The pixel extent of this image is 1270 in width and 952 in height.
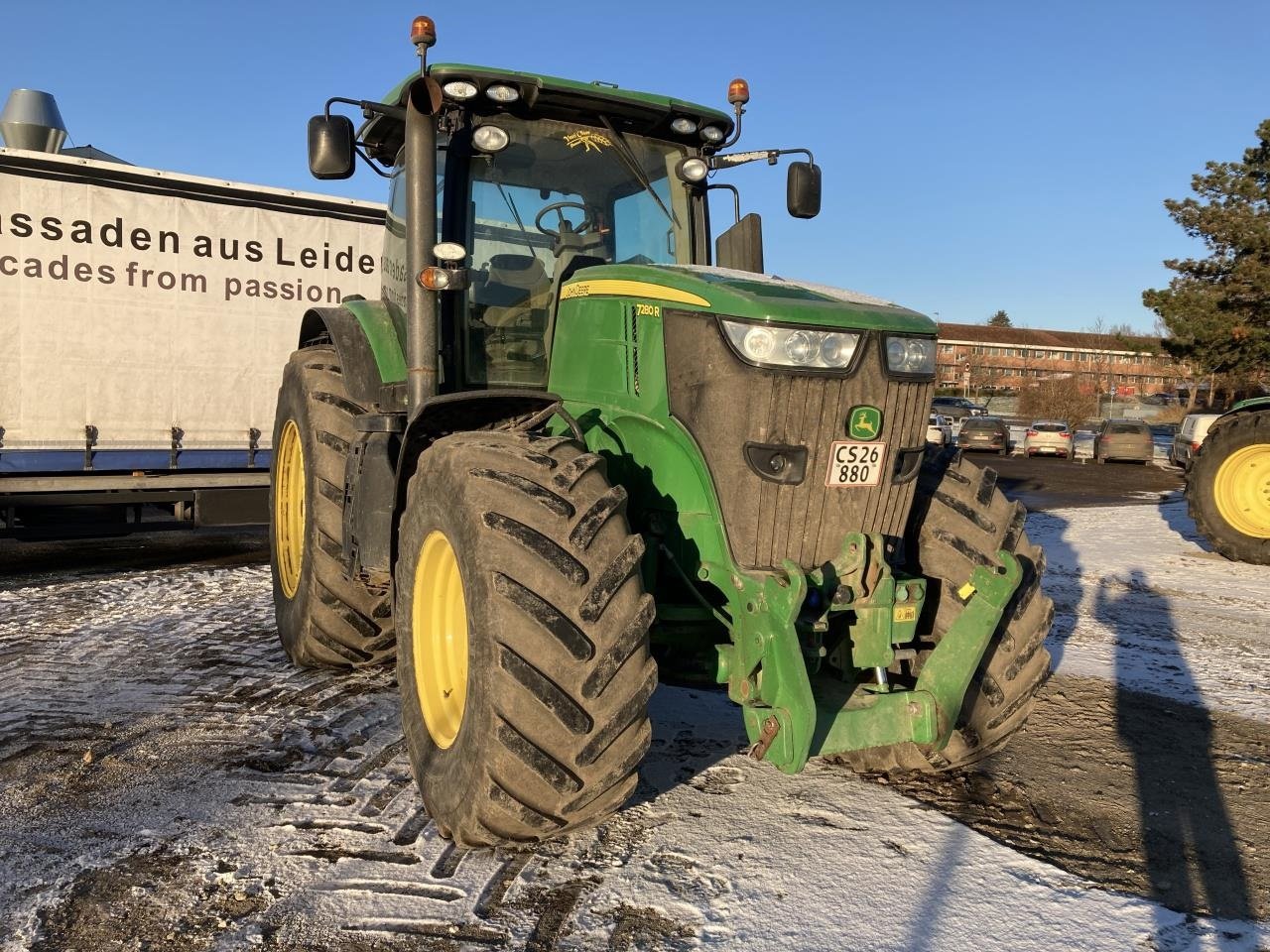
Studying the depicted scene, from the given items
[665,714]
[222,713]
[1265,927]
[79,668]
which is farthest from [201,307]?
[1265,927]

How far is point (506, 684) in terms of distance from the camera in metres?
2.90

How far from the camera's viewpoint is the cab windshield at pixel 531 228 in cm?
439

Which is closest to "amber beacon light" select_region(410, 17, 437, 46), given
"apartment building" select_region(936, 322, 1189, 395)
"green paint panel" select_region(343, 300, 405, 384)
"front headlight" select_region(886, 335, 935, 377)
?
"green paint panel" select_region(343, 300, 405, 384)

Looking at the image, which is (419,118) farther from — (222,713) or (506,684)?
(222,713)

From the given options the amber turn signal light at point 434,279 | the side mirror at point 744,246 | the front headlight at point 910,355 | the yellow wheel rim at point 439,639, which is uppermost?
the side mirror at point 744,246

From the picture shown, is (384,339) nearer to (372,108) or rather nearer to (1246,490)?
(372,108)

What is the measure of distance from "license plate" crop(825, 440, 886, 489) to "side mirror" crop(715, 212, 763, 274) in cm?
155

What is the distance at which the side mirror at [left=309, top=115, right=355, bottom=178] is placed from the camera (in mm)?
4145

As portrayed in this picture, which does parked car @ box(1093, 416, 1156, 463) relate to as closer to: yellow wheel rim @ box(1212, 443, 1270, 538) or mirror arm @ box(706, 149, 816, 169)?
yellow wheel rim @ box(1212, 443, 1270, 538)

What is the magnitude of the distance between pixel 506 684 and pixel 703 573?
83cm

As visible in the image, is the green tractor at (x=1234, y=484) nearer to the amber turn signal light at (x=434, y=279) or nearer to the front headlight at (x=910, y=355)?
the front headlight at (x=910, y=355)

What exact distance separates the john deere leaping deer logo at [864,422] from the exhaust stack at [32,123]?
29.1ft

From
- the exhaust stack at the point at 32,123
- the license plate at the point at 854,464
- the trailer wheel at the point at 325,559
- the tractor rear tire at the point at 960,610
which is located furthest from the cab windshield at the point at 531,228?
the exhaust stack at the point at 32,123

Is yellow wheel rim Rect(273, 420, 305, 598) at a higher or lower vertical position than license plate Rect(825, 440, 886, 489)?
lower
